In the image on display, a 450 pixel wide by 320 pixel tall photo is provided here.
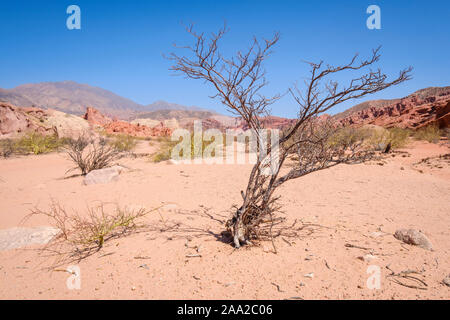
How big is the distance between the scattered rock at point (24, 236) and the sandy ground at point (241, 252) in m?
A: 0.11

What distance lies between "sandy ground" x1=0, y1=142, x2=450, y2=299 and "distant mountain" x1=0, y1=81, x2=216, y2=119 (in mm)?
74087

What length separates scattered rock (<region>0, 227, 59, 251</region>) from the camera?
2.49 meters

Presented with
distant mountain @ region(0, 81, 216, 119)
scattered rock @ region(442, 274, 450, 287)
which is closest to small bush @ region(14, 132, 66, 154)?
scattered rock @ region(442, 274, 450, 287)

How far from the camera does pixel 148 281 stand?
6.29 feet

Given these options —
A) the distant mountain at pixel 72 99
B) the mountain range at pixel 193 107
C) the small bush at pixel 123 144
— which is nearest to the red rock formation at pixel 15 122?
the mountain range at pixel 193 107

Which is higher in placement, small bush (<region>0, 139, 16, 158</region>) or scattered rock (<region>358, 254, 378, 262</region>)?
small bush (<region>0, 139, 16, 158</region>)

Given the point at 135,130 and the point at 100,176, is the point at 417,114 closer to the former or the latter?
the point at 135,130

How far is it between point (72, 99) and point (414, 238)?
120580 mm

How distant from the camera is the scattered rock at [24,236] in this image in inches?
98.0

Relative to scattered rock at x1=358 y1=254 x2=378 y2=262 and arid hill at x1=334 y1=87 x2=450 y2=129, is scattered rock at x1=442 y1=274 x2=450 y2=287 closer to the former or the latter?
scattered rock at x1=358 y1=254 x2=378 y2=262

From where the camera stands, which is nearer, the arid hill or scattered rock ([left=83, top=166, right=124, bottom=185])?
scattered rock ([left=83, top=166, right=124, bottom=185])

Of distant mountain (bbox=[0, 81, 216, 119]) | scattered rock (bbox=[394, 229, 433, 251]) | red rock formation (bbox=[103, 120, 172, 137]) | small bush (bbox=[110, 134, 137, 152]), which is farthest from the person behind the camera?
distant mountain (bbox=[0, 81, 216, 119])

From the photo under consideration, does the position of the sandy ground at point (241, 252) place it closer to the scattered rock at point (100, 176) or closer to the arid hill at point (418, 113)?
Result: the scattered rock at point (100, 176)
